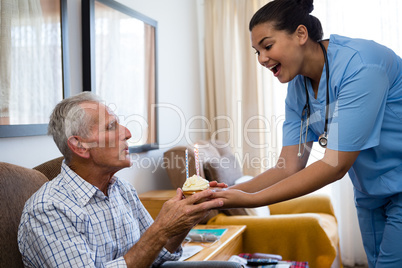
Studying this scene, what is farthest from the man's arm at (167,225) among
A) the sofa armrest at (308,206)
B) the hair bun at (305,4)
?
the sofa armrest at (308,206)

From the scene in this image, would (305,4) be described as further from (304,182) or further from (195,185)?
(195,185)

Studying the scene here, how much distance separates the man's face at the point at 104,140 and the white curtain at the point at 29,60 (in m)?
0.56

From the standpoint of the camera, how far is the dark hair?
1.59m

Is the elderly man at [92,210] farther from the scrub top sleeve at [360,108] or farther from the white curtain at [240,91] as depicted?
the white curtain at [240,91]

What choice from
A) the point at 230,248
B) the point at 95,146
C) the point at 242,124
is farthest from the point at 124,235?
the point at 242,124

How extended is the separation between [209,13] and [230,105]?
1.03 metres

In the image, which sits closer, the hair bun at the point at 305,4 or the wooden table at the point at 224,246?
the hair bun at the point at 305,4

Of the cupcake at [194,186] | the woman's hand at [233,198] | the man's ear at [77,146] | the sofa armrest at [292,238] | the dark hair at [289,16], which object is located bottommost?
the sofa armrest at [292,238]

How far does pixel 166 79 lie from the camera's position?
3824mm

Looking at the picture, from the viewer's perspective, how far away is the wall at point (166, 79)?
97.7 inches

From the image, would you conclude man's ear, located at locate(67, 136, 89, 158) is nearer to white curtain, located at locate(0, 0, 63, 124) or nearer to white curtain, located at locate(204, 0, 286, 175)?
white curtain, located at locate(0, 0, 63, 124)

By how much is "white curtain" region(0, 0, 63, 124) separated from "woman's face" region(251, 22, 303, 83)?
3.71ft

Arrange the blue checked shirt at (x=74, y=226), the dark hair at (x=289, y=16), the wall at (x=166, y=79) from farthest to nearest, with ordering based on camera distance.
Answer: the wall at (x=166, y=79), the dark hair at (x=289, y=16), the blue checked shirt at (x=74, y=226)

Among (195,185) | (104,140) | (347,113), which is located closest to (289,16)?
(347,113)
